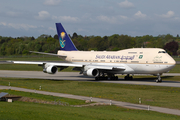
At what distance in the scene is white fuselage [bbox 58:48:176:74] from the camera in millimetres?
41500

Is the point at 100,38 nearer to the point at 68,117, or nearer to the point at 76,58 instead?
the point at 76,58

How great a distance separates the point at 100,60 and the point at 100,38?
488ft

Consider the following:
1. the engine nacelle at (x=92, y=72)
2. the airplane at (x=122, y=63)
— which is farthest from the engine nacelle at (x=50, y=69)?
the engine nacelle at (x=92, y=72)

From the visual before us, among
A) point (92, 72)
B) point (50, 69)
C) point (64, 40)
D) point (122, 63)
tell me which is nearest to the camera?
point (92, 72)

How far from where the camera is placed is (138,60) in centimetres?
4375

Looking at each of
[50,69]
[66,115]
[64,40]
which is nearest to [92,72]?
[50,69]

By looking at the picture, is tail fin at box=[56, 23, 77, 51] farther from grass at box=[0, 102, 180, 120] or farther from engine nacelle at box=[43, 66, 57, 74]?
grass at box=[0, 102, 180, 120]

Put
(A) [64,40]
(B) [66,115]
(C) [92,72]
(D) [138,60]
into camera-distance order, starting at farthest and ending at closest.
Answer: (A) [64,40] → (C) [92,72] → (D) [138,60] → (B) [66,115]

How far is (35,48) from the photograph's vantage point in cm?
16888

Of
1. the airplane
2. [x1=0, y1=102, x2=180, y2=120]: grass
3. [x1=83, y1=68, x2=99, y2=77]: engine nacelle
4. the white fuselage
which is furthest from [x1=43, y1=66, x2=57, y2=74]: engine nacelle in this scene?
[x1=0, y1=102, x2=180, y2=120]: grass

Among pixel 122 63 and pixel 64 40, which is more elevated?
pixel 64 40

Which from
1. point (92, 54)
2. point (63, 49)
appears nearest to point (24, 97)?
point (92, 54)

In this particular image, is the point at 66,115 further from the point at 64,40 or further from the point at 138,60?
the point at 64,40

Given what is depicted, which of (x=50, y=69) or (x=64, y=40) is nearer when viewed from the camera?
(x=50, y=69)
